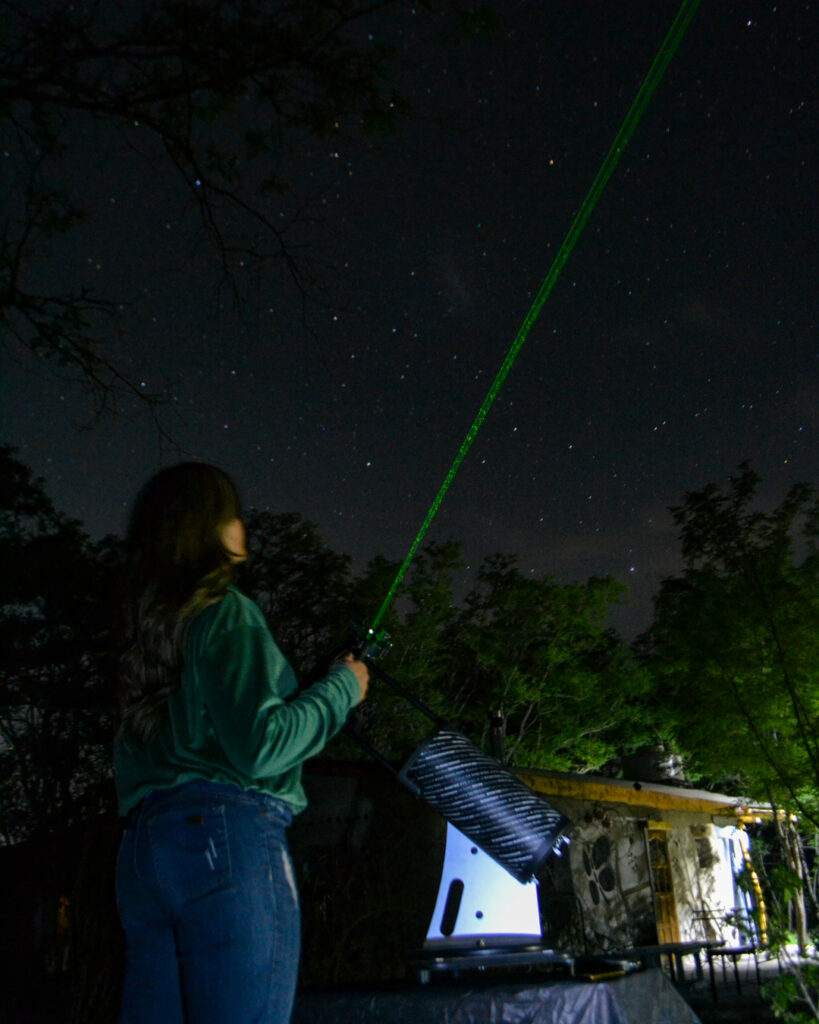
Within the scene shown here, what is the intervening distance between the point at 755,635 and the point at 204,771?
1342 cm

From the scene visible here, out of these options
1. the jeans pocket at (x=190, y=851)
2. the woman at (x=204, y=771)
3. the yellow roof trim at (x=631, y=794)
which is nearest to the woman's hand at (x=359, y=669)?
the woman at (x=204, y=771)

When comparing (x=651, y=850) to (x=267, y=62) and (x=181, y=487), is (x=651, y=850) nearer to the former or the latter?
(x=267, y=62)

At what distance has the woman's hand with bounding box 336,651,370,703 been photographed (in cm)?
168

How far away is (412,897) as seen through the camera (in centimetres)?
923

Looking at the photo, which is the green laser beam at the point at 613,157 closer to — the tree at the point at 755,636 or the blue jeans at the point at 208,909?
the blue jeans at the point at 208,909

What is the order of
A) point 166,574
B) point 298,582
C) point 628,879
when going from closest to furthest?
1. point 166,574
2. point 628,879
3. point 298,582

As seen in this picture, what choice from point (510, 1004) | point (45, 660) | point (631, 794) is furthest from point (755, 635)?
point (510, 1004)

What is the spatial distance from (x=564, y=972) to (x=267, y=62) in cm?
451

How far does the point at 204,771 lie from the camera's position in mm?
1455

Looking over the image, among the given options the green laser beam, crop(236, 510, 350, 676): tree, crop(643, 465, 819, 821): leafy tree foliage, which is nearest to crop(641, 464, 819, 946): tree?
crop(643, 465, 819, 821): leafy tree foliage

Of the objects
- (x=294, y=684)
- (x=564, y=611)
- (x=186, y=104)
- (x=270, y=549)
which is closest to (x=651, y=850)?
(x=564, y=611)

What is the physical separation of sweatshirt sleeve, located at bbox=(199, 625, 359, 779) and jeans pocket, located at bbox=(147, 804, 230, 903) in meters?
0.10

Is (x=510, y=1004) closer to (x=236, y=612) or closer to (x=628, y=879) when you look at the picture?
(x=236, y=612)

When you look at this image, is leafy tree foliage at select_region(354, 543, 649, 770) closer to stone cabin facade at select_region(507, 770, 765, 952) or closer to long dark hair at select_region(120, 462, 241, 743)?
stone cabin facade at select_region(507, 770, 765, 952)
